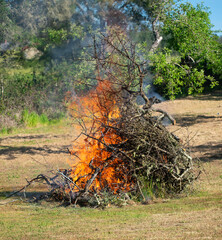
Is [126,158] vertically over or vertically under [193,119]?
over

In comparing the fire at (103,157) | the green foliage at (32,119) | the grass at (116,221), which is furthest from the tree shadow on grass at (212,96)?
the grass at (116,221)

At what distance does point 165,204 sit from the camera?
782 cm

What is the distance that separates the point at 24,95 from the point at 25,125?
2250mm

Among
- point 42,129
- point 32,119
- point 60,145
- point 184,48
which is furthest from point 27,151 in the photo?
point 184,48

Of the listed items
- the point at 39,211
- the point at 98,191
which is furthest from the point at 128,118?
the point at 39,211

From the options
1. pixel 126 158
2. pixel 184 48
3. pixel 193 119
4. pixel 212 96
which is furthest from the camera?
pixel 212 96

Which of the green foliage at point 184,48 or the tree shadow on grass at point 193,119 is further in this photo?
the tree shadow on grass at point 193,119

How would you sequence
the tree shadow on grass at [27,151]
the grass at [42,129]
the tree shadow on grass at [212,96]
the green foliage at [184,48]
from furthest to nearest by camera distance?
the tree shadow on grass at [212,96]
the grass at [42,129]
the tree shadow on grass at [27,151]
the green foliage at [184,48]

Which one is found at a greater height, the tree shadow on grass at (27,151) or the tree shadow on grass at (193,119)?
the tree shadow on grass at (193,119)

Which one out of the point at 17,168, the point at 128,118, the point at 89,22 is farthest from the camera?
the point at 89,22

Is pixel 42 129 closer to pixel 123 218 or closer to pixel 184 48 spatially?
pixel 184 48

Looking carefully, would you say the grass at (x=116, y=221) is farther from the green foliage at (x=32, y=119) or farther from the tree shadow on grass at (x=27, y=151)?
the green foliage at (x=32, y=119)

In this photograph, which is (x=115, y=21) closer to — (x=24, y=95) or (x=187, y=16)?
(x=24, y=95)

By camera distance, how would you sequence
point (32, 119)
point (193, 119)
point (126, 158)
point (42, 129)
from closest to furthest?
1. point (126, 158)
2. point (42, 129)
3. point (32, 119)
4. point (193, 119)
